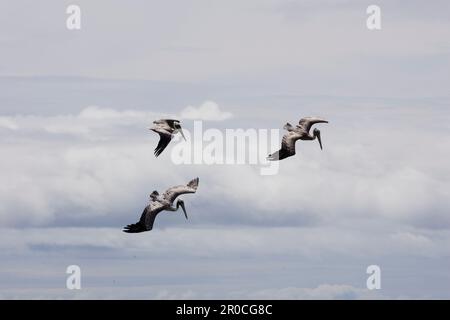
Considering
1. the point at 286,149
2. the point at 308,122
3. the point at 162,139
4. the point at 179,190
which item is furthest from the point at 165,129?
the point at 308,122

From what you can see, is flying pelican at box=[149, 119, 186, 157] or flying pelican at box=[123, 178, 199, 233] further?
flying pelican at box=[149, 119, 186, 157]

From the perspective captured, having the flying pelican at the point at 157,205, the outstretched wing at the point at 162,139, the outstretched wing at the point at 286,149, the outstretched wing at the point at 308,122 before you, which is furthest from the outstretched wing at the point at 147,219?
the outstretched wing at the point at 308,122

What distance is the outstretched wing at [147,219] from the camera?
88938 millimetres

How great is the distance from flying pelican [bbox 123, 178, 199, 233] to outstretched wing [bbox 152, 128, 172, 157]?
14.0 feet

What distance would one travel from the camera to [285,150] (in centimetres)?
9631

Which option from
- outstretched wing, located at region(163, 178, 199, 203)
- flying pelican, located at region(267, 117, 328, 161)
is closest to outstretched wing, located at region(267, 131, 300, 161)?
flying pelican, located at region(267, 117, 328, 161)

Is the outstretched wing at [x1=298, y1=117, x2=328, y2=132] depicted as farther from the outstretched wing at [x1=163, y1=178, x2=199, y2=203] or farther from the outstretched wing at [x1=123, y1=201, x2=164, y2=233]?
the outstretched wing at [x1=123, y1=201, x2=164, y2=233]

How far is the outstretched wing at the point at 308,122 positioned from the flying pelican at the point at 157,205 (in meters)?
11.0

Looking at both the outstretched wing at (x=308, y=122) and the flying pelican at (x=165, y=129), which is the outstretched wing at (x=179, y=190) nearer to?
the flying pelican at (x=165, y=129)

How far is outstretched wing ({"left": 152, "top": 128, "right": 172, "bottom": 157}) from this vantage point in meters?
96.4

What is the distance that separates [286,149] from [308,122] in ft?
13.5
